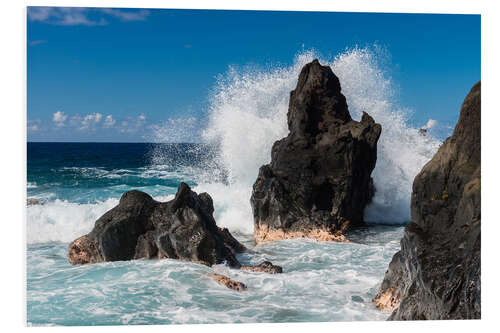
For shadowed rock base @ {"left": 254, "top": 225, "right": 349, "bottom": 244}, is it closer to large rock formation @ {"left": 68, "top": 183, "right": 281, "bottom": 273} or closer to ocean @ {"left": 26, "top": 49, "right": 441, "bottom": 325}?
ocean @ {"left": 26, "top": 49, "right": 441, "bottom": 325}

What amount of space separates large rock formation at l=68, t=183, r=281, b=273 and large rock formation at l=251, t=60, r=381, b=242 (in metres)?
1.92

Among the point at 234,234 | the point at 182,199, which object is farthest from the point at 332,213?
the point at 182,199

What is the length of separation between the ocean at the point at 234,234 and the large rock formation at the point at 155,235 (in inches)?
9.2

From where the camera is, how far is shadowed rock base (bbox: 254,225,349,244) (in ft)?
26.6

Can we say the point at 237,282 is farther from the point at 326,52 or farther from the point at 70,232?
the point at 70,232

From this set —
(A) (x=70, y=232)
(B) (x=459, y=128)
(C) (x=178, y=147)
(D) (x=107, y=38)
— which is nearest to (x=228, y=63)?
A: (D) (x=107, y=38)

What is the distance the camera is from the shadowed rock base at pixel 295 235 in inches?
319

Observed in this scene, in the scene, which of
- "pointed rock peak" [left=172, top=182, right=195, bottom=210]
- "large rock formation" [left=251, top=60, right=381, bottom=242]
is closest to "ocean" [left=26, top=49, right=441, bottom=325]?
"large rock formation" [left=251, top=60, right=381, bottom=242]

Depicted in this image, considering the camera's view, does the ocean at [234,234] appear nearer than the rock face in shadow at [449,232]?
No

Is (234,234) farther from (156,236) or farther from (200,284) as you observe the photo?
(200,284)

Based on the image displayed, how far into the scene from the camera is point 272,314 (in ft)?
15.0

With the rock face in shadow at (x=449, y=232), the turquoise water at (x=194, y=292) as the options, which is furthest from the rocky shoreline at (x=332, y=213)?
the turquoise water at (x=194, y=292)

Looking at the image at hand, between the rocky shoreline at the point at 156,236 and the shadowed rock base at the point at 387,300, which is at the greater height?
the rocky shoreline at the point at 156,236

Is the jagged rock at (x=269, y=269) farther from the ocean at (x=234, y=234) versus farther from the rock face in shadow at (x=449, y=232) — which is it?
the rock face in shadow at (x=449, y=232)
